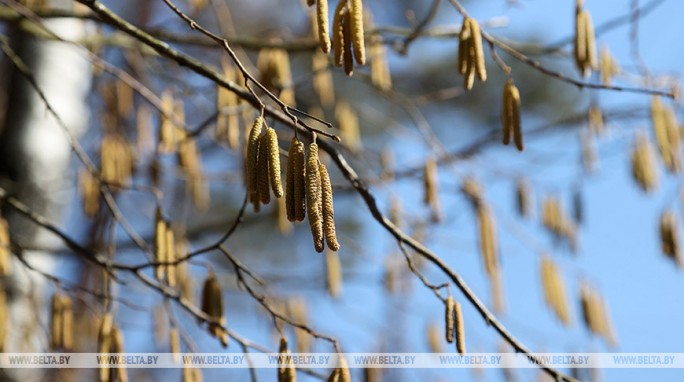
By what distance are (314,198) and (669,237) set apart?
1604 mm

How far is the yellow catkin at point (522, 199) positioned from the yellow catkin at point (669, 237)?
0.74m

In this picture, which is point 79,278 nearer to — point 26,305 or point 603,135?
point 26,305

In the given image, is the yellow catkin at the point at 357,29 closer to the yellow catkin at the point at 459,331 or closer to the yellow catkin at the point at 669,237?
the yellow catkin at the point at 459,331

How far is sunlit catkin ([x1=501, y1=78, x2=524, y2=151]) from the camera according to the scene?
1936 millimetres

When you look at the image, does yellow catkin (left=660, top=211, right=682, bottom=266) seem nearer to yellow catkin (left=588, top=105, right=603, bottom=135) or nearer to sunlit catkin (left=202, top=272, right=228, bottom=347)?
yellow catkin (left=588, top=105, right=603, bottom=135)

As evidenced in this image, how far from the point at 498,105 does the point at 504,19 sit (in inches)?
183

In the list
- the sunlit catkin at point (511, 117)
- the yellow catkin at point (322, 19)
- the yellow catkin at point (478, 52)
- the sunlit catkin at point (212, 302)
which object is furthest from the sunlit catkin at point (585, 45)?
the sunlit catkin at point (212, 302)

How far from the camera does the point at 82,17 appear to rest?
229 centimetres

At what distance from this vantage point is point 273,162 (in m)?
1.39

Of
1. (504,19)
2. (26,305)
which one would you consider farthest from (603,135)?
(26,305)

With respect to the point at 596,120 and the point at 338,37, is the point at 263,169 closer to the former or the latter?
the point at 338,37

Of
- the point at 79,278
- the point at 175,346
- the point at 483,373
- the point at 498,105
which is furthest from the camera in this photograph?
the point at 498,105

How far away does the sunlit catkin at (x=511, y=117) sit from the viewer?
76.2 inches

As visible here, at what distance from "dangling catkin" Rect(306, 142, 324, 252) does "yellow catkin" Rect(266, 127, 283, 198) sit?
45 mm
